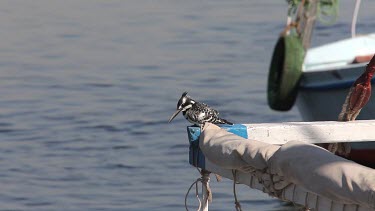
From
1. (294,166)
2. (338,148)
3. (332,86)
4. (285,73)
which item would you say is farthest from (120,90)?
(294,166)

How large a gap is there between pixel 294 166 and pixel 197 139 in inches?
34.2

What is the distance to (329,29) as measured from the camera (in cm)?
1984

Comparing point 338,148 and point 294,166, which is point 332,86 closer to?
point 338,148

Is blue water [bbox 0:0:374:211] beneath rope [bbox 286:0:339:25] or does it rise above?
beneath

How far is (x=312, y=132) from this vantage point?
5617 mm

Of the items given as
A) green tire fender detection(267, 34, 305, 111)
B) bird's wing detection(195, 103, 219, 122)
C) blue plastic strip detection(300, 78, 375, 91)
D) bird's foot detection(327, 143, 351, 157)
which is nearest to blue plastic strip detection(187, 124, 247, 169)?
bird's wing detection(195, 103, 219, 122)

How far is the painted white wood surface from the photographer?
18.1ft

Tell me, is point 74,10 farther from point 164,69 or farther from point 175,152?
point 175,152

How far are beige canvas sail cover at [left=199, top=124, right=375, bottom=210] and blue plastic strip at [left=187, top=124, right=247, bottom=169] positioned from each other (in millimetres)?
107

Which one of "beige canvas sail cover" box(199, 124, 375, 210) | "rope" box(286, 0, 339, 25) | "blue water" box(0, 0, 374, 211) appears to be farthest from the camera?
"rope" box(286, 0, 339, 25)

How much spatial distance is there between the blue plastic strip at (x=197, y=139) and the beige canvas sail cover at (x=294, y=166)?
0.11 m

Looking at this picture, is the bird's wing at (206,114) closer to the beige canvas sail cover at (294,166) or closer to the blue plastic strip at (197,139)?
the blue plastic strip at (197,139)

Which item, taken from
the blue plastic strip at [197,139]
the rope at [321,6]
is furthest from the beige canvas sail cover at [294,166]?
the rope at [321,6]

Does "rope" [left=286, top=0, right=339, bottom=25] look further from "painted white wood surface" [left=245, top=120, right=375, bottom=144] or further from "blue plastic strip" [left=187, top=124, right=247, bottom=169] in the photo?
"blue plastic strip" [left=187, top=124, right=247, bottom=169]
